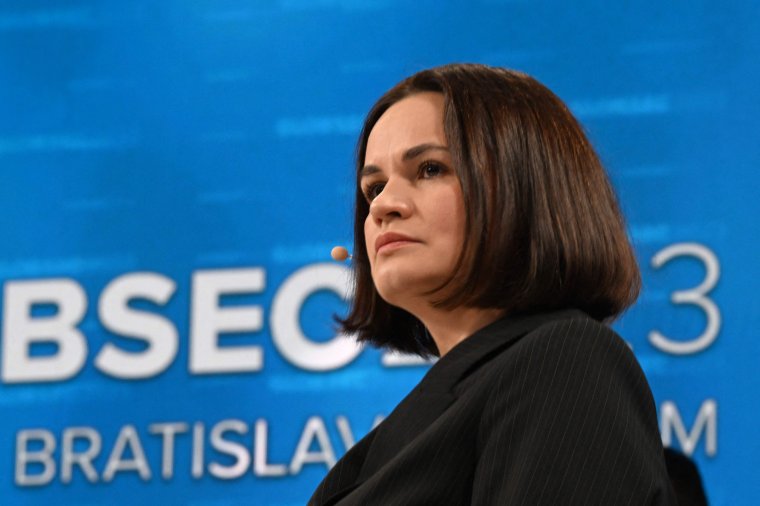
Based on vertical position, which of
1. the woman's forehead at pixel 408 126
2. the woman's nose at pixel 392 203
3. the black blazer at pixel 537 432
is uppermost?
the woman's forehead at pixel 408 126

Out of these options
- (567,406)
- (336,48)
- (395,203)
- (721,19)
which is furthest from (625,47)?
(567,406)

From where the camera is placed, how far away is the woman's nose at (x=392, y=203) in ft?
5.62

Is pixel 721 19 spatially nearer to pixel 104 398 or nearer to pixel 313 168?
pixel 313 168

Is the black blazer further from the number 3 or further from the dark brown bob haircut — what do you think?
the number 3

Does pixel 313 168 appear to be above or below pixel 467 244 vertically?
above

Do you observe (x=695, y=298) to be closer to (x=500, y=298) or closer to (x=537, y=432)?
(x=500, y=298)

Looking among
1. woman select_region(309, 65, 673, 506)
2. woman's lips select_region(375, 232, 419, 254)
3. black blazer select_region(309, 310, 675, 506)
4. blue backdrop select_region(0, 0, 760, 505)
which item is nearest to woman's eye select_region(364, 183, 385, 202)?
woman select_region(309, 65, 673, 506)

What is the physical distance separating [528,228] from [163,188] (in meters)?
2.25

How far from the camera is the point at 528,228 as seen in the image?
1623 millimetres

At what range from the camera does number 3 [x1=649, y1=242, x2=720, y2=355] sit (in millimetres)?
3283

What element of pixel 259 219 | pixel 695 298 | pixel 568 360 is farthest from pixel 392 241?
pixel 259 219

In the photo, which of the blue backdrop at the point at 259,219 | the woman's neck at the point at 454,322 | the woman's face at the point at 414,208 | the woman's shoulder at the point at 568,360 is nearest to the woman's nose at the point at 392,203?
the woman's face at the point at 414,208

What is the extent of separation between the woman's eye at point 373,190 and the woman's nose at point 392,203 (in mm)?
72

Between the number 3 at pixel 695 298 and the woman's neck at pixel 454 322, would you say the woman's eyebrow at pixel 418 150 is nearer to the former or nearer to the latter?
the woman's neck at pixel 454 322
